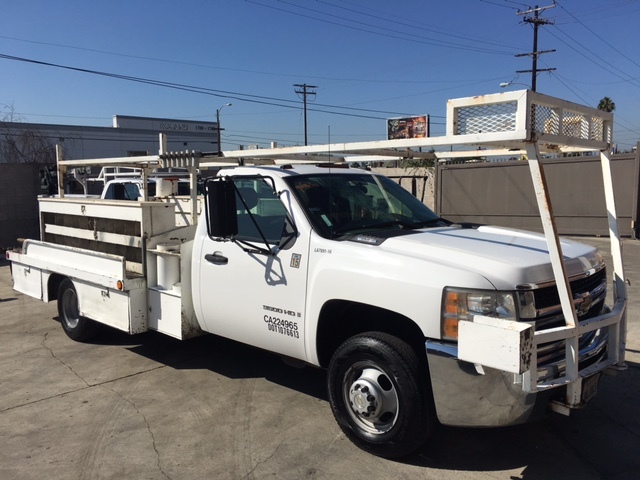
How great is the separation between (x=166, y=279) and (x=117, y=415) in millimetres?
1317

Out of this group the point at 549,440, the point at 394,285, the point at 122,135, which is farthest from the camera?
the point at 122,135

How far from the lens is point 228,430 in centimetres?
420

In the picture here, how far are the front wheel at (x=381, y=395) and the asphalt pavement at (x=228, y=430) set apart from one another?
7.6 inches

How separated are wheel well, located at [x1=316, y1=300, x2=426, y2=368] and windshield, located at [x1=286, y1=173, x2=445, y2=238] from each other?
1.82 feet

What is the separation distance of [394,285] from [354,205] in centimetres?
120

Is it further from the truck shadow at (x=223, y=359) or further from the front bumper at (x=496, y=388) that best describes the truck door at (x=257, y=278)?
the front bumper at (x=496, y=388)

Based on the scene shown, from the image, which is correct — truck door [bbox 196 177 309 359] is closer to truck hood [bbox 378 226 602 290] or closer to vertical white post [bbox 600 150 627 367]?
truck hood [bbox 378 226 602 290]

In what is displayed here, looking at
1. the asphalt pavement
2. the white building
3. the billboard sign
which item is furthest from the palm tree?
the asphalt pavement

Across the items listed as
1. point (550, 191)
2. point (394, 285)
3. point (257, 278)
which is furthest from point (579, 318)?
point (550, 191)

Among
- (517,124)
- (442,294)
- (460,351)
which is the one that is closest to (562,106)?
(517,124)

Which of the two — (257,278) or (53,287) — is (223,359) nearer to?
(257,278)

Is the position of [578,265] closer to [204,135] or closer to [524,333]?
[524,333]

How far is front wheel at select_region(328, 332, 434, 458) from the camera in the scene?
11.2ft

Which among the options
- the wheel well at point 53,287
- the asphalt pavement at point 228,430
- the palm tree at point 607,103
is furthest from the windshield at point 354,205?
the palm tree at point 607,103
